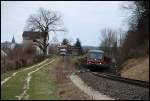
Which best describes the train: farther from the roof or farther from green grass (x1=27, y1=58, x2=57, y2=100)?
the roof

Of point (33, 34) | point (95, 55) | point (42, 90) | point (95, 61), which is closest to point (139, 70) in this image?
point (95, 61)

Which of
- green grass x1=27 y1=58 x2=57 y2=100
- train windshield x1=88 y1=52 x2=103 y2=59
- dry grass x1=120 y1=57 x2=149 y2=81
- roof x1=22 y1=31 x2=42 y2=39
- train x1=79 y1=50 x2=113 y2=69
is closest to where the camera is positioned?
green grass x1=27 y1=58 x2=57 y2=100

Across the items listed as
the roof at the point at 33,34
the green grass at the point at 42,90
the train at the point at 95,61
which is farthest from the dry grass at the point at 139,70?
the roof at the point at 33,34

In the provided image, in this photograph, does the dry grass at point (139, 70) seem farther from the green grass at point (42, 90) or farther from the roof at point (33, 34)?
the roof at point (33, 34)

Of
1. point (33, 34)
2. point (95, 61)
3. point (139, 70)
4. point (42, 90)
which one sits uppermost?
point (33, 34)

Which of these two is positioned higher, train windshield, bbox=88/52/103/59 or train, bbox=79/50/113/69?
train windshield, bbox=88/52/103/59

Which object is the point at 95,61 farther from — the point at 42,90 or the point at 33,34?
the point at 33,34

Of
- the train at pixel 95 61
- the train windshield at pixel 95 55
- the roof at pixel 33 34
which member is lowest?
the train at pixel 95 61

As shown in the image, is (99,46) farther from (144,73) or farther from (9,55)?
(144,73)

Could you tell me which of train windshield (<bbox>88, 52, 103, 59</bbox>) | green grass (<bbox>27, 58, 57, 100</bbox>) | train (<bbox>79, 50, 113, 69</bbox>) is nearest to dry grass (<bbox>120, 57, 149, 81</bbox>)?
train (<bbox>79, 50, 113, 69</bbox>)

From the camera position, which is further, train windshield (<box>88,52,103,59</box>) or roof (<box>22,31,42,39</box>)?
roof (<box>22,31,42,39</box>)

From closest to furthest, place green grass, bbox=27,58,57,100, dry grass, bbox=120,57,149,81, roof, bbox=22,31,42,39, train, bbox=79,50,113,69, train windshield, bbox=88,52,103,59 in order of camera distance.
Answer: green grass, bbox=27,58,57,100, dry grass, bbox=120,57,149,81, train, bbox=79,50,113,69, train windshield, bbox=88,52,103,59, roof, bbox=22,31,42,39

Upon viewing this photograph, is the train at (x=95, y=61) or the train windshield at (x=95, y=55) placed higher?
the train windshield at (x=95, y=55)

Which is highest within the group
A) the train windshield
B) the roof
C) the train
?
the roof
